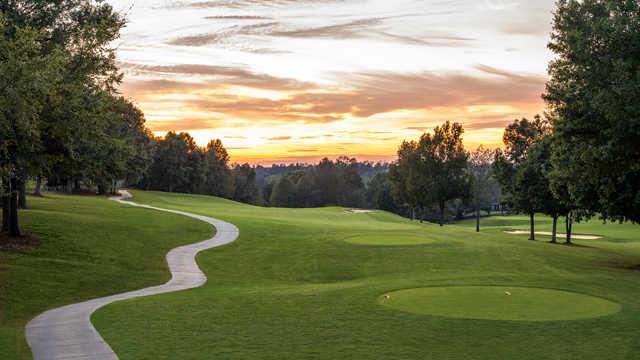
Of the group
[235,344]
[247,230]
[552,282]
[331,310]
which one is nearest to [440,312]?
[331,310]

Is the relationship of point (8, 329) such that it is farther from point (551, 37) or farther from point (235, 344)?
point (551, 37)

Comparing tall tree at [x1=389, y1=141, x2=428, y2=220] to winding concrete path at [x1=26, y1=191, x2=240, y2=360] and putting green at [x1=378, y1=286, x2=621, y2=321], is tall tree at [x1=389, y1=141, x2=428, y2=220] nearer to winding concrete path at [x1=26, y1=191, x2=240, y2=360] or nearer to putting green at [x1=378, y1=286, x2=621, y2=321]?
winding concrete path at [x1=26, y1=191, x2=240, y2=360]

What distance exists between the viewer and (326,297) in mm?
20812

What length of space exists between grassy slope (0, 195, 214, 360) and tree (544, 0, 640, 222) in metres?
21.5

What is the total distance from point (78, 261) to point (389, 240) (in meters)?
20.5

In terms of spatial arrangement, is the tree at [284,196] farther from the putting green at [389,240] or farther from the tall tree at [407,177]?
the putting green at [389,240]

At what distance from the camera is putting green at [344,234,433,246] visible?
3977 centimetres

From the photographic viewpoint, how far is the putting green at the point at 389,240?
39.8 meters

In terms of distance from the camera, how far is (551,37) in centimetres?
2998

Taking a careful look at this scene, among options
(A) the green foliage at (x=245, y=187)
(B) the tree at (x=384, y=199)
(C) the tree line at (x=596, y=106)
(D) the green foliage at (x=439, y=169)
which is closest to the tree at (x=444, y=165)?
(D) the green foliage at (x=439, y=169)

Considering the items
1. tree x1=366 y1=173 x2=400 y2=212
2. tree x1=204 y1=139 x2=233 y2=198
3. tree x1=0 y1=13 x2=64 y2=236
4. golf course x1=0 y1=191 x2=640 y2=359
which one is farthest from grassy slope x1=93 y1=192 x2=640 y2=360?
tree x1=366 y1=173 x2=400 y2=212

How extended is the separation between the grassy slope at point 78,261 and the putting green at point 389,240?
11536 millimetres

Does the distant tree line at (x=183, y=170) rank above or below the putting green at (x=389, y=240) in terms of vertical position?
above

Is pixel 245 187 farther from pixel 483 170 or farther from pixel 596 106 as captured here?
pixel 596 106
